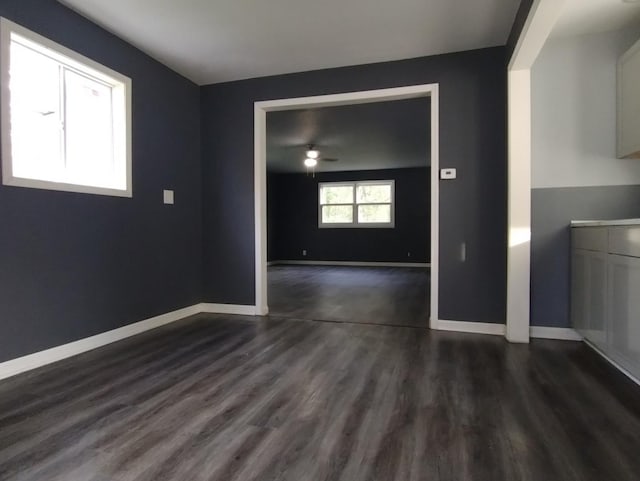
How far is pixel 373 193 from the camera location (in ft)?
33.1

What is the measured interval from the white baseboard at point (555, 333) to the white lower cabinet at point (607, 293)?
12 cm

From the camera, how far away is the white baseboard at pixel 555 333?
3.06m

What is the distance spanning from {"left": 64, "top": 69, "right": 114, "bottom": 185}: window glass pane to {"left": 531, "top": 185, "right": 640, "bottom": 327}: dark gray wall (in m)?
3.61

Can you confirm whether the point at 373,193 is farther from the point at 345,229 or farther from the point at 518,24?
the point at 518,24

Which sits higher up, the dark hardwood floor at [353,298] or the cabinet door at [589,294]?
the cabinet door at [589,294]

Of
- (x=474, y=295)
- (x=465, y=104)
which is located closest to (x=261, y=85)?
(x=465, y=104)

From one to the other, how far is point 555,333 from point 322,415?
92.4 inches

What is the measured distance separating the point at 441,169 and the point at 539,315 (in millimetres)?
1501

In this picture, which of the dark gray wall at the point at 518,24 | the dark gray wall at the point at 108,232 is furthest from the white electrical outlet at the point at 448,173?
the dark gray wall at the point at 108,232

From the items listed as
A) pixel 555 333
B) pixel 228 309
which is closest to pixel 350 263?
pixel 228 309

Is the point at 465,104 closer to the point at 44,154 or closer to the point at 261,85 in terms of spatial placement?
the point at 261,85

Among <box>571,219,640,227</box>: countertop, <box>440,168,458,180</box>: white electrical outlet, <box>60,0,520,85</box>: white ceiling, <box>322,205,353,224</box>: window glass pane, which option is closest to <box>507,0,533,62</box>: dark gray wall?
<box>60,0,520,85</box>: white ceiling

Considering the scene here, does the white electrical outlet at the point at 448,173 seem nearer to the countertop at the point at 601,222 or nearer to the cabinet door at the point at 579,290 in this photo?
the countertop at the point at 601,222

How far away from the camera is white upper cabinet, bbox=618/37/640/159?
267 centimetres
